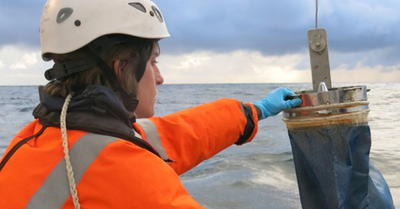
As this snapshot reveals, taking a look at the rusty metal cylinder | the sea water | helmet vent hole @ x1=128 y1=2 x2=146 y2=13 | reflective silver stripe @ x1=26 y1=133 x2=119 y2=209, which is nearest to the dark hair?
helmet vent hole @ x1=128 y1=2 x2=146 y2=13

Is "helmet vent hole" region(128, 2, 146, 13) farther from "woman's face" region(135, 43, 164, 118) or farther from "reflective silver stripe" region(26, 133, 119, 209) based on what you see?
"reflective silver stripe" region(26, 133, 119, 209)

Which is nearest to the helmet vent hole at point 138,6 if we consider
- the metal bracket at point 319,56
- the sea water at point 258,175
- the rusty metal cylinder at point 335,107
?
the rusty metal cylinder at point 335,107

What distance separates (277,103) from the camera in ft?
9.29

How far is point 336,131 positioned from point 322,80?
40 cm

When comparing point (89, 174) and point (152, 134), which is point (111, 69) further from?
point (152, 134)

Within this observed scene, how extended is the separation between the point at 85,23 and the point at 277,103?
1440mm

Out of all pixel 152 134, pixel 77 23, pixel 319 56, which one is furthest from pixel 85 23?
pixel 319 56

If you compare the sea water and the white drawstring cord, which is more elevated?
the white drawstring cord

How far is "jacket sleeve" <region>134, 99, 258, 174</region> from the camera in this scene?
8.59 ft

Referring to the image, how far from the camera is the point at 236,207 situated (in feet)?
17.2

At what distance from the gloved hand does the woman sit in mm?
1061

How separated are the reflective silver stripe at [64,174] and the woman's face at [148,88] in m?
0.44

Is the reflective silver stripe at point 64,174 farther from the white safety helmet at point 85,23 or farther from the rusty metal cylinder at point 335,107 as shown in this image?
→ the rusty metal cylinder at point 335,107

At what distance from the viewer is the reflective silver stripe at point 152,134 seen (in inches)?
99.4
